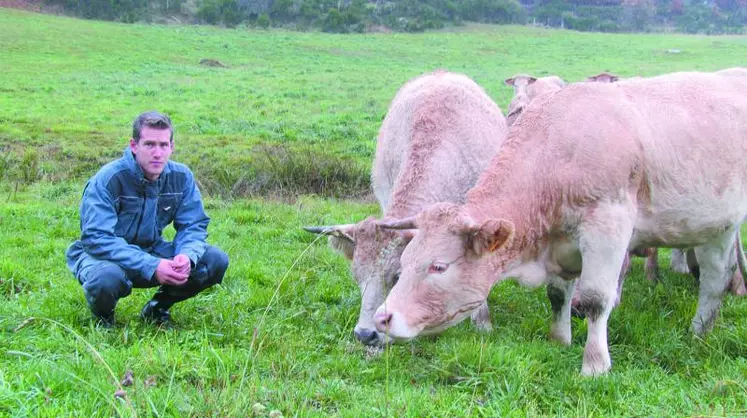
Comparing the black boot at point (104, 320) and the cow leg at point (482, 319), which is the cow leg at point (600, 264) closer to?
the cow leg at point (482, 319)

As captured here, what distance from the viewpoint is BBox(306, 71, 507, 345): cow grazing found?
563 centimetres

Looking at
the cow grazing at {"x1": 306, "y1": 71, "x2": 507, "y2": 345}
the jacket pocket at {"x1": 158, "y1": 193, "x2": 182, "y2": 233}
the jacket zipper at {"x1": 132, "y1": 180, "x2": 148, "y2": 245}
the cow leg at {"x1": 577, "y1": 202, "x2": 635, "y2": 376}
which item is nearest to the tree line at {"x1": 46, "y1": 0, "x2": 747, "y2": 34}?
the cow grazing at {"x1": 306, "y1": 71, "x2": 507, "y2": 345}

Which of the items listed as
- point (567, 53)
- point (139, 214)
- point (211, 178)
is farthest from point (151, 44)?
point (139, 214)

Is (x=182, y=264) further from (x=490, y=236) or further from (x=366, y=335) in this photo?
(x=490, y=236)

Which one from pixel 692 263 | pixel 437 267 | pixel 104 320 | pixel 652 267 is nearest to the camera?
pixel 437 267

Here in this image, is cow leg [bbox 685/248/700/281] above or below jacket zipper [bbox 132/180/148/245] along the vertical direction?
below

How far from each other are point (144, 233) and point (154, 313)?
2.12ft

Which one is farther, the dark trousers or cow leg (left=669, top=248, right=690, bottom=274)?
cow leg (left=669, top=248, right=690, bottom=274)

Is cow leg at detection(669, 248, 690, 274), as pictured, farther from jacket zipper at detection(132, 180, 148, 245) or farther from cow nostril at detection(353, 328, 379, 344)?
jacket zipper at detection(132, 180, 148, 245)

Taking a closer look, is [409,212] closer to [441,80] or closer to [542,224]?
[542,224]

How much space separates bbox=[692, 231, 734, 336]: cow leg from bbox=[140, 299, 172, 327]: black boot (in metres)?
4.49

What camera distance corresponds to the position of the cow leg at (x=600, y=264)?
5.18 metres

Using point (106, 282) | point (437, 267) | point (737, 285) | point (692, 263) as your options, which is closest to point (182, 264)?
point (106, 282)

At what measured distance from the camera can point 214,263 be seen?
5.73 metres
